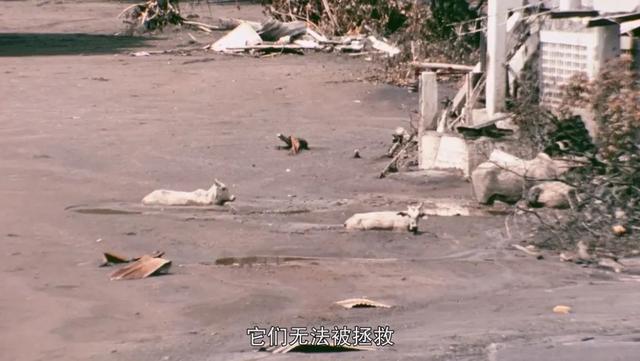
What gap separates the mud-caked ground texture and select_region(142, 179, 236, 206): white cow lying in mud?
17 centimetres

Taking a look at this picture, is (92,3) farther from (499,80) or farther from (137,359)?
(137,359)

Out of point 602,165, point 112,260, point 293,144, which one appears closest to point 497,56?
point 293,144

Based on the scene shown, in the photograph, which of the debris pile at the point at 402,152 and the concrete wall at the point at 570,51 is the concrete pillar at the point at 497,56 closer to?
the concrete wall at the point at 570,51

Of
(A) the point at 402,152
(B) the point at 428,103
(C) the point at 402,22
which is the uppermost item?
(B) the point at 428,103

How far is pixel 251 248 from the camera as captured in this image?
36.6 feet

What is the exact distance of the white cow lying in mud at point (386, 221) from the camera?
11531mm

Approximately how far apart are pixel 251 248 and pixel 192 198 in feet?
6.76

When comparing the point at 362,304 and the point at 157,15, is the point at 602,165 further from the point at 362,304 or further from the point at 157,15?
the point at 157,15

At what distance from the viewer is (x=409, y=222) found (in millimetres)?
11539

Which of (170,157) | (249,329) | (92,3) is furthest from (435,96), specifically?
(92,3)

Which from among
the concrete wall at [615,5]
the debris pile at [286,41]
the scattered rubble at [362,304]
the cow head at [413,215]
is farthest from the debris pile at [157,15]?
the scattered rubble at [362,304]

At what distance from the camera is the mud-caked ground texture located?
8031 mm

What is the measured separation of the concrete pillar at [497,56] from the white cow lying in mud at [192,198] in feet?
11.5

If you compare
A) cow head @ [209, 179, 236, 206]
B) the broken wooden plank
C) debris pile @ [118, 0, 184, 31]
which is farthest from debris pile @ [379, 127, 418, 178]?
debris pile @ [118, 0, 184, 31]
